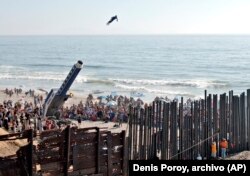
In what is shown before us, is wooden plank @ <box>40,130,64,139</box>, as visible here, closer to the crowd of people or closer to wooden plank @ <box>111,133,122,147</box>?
wooden plank @ <box>111,133,122,147</box>

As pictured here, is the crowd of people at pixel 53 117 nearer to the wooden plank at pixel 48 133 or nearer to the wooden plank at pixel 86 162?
the wooden plank at pixel 86 162

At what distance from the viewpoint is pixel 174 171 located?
913 centimetres

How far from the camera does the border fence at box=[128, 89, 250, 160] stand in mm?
14844

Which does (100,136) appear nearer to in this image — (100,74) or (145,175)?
(145,175)

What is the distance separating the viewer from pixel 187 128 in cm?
1497

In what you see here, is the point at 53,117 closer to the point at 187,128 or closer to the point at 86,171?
the point at 187,128

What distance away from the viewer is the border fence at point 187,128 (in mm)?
14844

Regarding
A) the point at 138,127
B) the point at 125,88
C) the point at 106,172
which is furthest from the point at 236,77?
the point at 106,172

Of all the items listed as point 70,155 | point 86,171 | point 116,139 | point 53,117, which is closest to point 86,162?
point 86,171

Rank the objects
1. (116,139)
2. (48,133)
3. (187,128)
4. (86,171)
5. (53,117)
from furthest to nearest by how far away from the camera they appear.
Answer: (53,117) < (187,128) < (116,139) < (86,171) < (48,133)

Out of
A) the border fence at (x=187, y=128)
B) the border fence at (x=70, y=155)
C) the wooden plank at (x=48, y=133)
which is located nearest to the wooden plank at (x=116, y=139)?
the border fence at (x=70, y=155)

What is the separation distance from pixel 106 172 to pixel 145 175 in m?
1.76

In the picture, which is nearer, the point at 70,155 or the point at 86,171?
the point at 70,155

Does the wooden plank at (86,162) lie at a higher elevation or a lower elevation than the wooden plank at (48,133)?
lower
